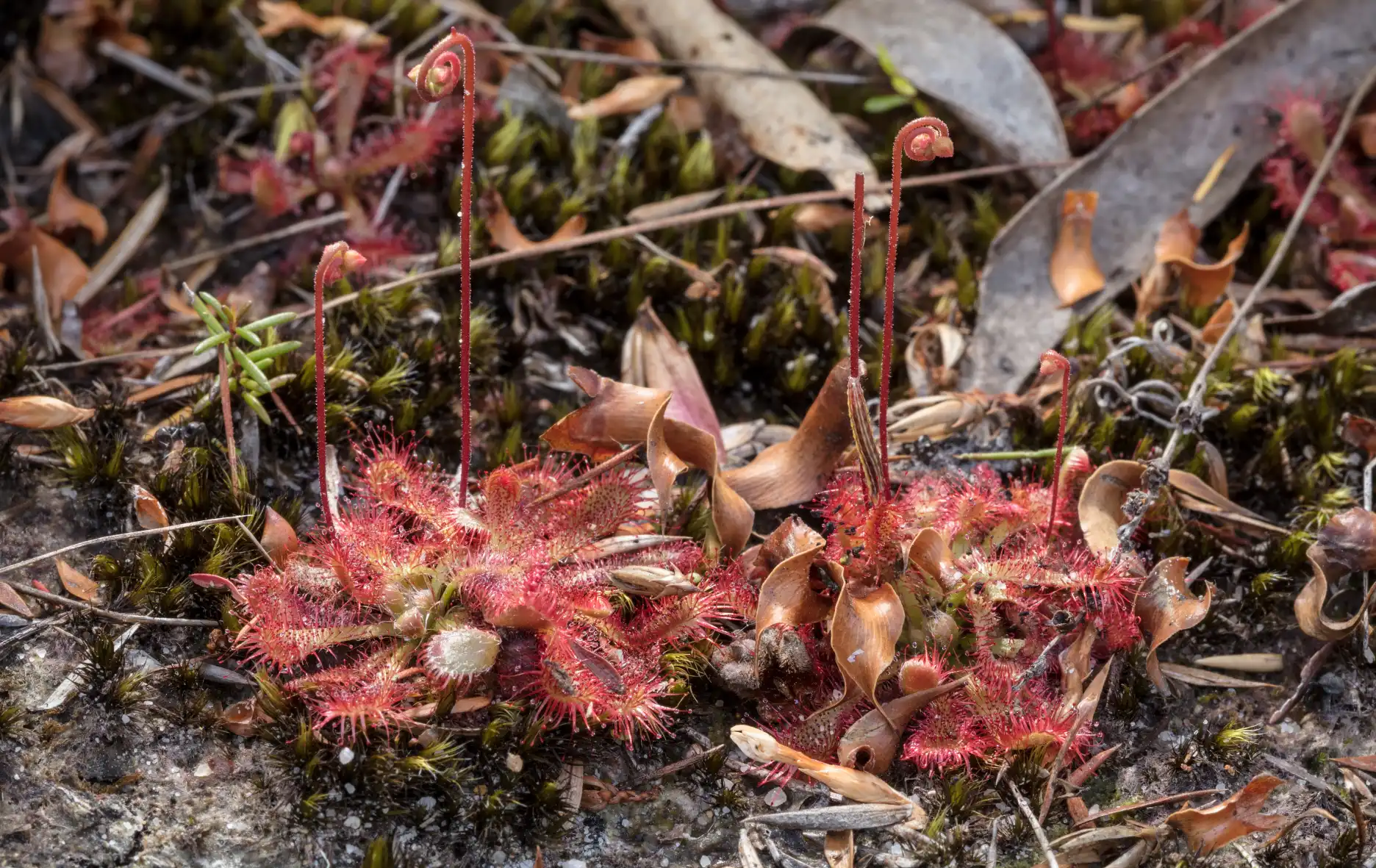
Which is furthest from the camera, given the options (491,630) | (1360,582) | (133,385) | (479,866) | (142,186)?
(142,186)

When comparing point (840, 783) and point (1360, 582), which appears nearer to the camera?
point (840, 783)

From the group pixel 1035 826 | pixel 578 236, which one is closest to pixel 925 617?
pixel 1035 826

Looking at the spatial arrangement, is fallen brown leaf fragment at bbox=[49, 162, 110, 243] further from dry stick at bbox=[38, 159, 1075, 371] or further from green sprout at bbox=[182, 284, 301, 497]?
green sprout at bbox=[182, 284, 301, 497]

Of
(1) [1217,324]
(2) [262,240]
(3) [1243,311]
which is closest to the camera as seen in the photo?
(3) [1243,311]

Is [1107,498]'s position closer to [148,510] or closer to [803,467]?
[803,467]

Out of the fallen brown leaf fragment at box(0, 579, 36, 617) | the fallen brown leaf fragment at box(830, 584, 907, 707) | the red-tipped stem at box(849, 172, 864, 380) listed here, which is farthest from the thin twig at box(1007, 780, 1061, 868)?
the fallen brown leaf fragment at box(0, 579, 36, 617)

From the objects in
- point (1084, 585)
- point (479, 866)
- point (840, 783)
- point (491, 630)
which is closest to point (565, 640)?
point (491, 630)

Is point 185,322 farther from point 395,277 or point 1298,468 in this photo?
point 1298,468
